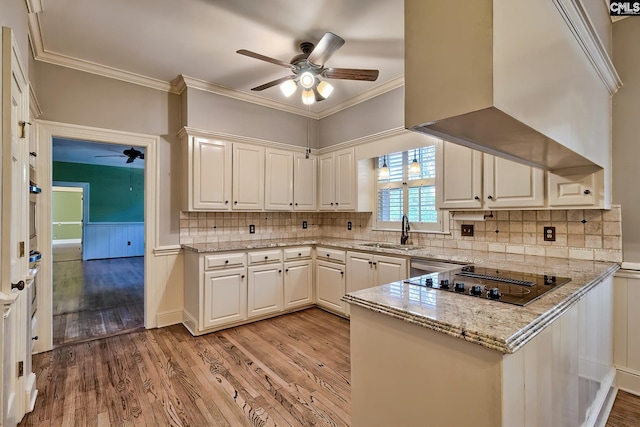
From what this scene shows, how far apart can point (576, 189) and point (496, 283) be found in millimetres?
1215

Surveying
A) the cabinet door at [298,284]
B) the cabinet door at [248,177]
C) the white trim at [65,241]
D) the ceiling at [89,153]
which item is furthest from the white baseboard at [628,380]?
the white trim at [65,241]

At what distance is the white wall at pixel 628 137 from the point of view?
218cm

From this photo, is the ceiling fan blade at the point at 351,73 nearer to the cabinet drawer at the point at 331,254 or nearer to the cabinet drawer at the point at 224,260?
the cabinet drawer at the point at 331,254

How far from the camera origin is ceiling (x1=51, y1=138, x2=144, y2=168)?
237 inches

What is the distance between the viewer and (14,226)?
1.62 m

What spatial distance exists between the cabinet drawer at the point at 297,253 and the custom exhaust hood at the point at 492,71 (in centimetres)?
276

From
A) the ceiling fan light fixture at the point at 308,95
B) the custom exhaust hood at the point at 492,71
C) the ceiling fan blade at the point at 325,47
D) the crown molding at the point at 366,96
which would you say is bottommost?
the custom exhaust hood at the point at 492,71

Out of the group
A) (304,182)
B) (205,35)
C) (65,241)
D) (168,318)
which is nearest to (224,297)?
(168,318)

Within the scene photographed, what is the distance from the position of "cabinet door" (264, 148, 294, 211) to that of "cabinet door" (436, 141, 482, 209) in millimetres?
1962

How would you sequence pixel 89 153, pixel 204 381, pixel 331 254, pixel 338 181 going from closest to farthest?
pixel 204 381 → pixel 331 254 → pixel 338 181 → pixel 89 153

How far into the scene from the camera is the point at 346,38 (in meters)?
2.64

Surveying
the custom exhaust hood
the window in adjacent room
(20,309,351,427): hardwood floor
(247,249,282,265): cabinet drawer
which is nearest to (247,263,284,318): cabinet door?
(247,249,282,265): cabinet drawer

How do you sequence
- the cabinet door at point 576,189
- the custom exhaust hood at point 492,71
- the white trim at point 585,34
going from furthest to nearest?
the cabinet door at point 576,189 < the white trim at point 585,34 < the custom exhaust hood at point 492,71

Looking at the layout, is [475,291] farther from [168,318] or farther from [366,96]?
[168,318]
